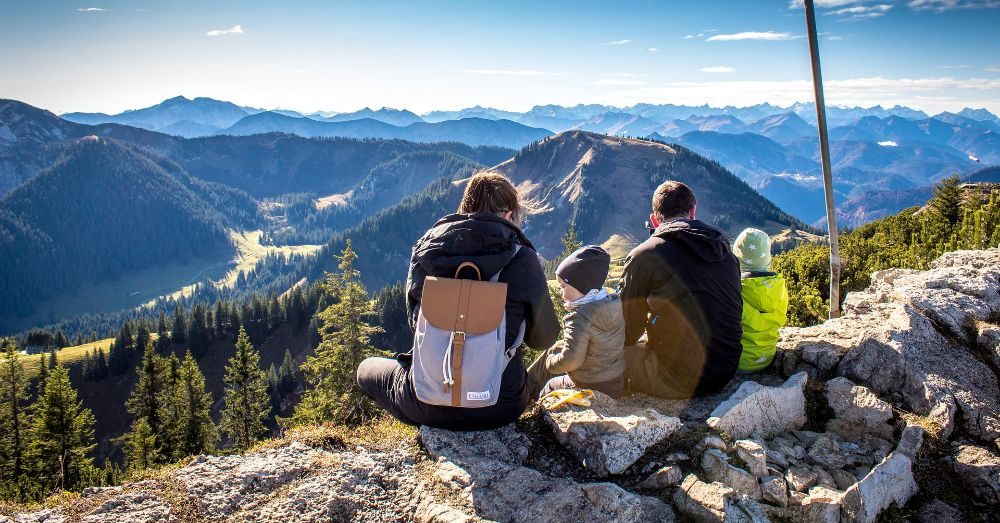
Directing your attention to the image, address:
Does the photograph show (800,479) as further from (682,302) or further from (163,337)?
(163,337)

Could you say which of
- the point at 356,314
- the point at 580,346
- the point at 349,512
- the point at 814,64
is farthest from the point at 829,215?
the point at 356,314

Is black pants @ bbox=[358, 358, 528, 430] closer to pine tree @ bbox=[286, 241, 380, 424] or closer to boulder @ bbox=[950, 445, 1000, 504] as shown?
boulder @ bbox=[950, 445, 1000, 504]

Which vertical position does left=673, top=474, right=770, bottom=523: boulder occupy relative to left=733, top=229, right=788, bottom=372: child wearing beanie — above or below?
below

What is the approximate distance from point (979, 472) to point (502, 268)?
20.1 ft

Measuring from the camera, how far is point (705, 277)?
7270mm

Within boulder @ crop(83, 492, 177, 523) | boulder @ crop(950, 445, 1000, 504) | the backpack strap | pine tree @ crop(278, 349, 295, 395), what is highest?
the backpack strap

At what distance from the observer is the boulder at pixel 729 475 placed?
545cm

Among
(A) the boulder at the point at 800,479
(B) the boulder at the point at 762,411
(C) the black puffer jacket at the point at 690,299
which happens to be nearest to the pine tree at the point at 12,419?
(C) the black puffer jacket at the point at 690,299

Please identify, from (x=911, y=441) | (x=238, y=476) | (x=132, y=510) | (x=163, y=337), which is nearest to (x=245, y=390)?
(x=238, y=476)

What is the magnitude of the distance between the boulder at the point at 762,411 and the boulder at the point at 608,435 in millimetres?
745

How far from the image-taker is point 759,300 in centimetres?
819

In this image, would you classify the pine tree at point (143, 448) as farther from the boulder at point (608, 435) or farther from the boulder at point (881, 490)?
the boulder at point (881, 490)

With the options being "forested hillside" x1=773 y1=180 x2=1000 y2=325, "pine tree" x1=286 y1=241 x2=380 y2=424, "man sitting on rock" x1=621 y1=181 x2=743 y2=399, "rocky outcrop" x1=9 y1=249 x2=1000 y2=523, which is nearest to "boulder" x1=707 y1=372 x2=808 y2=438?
"rocky outcrop" x1=9 y1=249 x2=1000 y2=523

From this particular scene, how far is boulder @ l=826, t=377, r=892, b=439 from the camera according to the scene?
22.6ft
